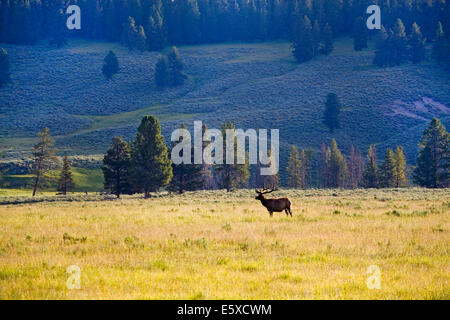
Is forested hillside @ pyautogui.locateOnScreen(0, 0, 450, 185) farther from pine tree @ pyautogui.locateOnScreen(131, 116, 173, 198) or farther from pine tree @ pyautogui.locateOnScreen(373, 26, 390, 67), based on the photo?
pine tree @ pyautogui.locateOnScreen(131, 116, 173, 198)

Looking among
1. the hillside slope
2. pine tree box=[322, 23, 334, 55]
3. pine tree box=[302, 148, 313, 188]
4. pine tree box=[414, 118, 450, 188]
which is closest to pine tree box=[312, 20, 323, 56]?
pine tree box=[322, 23, 334, 55]

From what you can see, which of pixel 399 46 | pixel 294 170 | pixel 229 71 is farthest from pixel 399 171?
pixel 229 71

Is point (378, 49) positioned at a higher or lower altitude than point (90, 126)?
higher

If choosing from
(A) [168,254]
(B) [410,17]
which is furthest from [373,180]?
(B) [410,17]

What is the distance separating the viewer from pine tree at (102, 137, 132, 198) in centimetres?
4922

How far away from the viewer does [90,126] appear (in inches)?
4528

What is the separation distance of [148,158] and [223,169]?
1677cm

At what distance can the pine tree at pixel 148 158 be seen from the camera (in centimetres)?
4638

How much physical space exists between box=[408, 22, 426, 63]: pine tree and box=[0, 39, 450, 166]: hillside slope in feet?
13.5

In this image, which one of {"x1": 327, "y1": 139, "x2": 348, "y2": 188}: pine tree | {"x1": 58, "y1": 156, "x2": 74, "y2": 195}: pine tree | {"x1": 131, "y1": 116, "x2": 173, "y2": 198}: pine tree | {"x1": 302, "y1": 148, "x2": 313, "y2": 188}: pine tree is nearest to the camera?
{"x1": 131, "y1": 116, "x2": 173, "y2": 198}: pine tree

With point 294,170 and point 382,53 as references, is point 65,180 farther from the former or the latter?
point 382,53

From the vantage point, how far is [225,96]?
421 ft

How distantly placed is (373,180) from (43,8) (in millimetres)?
169055
